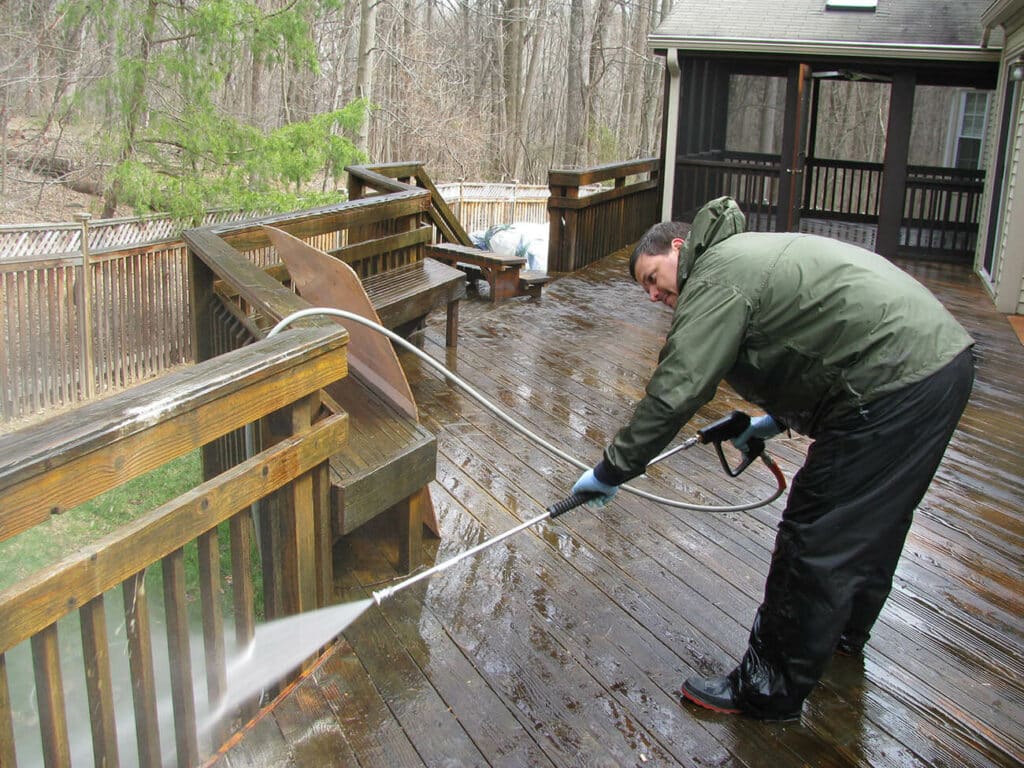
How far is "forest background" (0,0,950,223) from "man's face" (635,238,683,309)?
7.97 m

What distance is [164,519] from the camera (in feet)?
6.30

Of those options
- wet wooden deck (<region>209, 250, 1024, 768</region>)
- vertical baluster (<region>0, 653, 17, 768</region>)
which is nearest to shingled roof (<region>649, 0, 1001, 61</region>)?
wet wooden deck (<region>209, 250, 1024, 768</region>)

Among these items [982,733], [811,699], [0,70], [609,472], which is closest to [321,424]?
[609,472]

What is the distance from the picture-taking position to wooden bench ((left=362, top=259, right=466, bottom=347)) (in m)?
5.10

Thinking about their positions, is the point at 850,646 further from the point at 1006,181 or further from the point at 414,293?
the point at 1006,181

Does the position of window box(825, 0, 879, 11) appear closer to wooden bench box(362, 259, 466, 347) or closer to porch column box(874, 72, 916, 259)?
porch column box(874, 72, 916, 259)

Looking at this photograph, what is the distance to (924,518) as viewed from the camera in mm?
3855

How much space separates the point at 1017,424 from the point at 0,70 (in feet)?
38.5

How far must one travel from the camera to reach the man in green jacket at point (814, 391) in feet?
7.55

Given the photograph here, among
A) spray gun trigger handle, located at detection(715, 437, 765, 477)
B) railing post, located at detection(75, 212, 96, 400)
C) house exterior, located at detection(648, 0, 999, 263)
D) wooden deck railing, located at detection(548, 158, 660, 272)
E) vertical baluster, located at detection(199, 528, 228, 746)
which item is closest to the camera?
vertical baluster, located at detection(199, 528, 228, 746)

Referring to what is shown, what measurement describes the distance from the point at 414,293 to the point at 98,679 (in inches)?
144

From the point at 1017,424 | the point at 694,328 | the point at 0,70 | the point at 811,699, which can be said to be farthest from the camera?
the point at 0,70

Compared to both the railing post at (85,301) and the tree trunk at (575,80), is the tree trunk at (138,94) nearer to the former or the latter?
the railing post at (85,301)

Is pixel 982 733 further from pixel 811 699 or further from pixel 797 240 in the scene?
pixel 797 240
